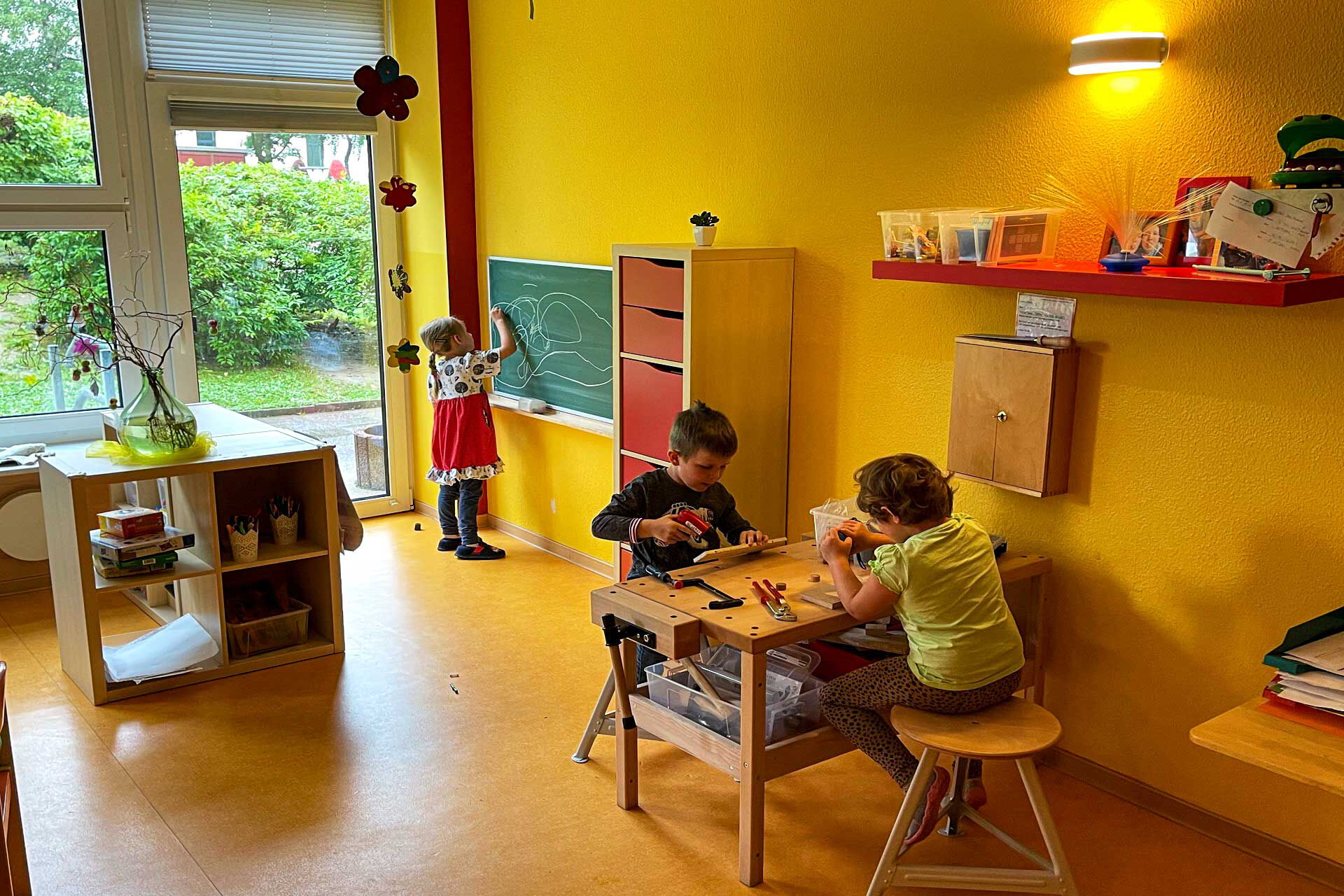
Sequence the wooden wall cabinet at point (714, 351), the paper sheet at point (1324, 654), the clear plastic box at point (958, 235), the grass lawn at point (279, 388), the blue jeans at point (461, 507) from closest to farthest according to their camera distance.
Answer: the paper sheet at point (1324, 654), the clear plastic box at point (958, 235), the wooden wall cabinet at point (714, 351), the blue jeans at point (461, 507), the grass lawn at point (279, 388)

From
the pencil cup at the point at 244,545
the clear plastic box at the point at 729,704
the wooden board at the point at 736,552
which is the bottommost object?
the clear plastic box at the point at 729,704

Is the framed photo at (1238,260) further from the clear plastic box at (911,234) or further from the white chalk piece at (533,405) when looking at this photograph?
the white chalk piece at (533,405)

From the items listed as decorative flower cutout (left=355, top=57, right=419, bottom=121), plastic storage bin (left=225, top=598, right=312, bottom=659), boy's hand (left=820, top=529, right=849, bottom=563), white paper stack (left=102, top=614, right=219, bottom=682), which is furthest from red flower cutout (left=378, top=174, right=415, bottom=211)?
boy's hand (left=820, top=529, right=849, bottom=563)

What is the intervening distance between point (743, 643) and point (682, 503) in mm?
779

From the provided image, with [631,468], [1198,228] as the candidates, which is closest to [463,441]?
[631,468]

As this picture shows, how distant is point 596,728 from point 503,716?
0.46m

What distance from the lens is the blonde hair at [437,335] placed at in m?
4.98

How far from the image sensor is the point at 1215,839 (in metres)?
2.84

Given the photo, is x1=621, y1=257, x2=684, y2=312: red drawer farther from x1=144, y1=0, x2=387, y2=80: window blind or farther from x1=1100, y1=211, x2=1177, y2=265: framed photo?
x1=144, y1=0, x2=387, y2=80: window blind

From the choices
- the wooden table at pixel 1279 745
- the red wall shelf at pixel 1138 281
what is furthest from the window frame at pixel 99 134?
the wooden table at pixel 1279 745

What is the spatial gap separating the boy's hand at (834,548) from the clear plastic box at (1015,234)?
81 cm

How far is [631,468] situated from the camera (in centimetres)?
402

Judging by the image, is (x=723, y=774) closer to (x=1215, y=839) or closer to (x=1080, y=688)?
(x=1080, y=688)

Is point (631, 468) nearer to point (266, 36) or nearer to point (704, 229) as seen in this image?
point (704, 229)
